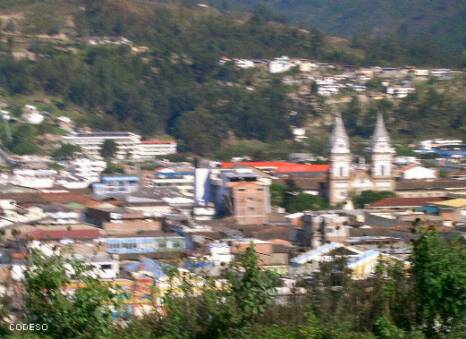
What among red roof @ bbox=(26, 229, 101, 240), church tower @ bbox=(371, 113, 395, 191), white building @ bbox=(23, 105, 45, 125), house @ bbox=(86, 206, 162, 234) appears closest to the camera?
red roof @ bbox=(26, 229, 101, 240)

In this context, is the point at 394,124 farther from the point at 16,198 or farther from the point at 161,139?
the point at 16,198

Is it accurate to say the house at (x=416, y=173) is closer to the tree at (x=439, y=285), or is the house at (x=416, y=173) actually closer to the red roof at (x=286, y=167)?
the red roof at (x=286, y=167)

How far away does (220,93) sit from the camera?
53281 millimetres

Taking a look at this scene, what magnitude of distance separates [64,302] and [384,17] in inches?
3408

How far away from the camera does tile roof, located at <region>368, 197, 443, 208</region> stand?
30234mm

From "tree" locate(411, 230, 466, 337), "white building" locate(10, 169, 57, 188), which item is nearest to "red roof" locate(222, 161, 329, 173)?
"white building" locate(10, 169, 57, 188)

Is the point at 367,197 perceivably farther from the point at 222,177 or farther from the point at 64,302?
the point at 64,302

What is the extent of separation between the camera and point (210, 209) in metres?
30.7

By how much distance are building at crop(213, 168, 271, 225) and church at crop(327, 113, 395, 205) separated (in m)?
3.13

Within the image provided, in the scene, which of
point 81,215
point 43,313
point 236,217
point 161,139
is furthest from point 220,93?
point 43,313

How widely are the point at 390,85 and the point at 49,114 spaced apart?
1387 centimetres

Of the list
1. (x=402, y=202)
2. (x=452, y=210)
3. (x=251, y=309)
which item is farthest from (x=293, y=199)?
(x=251, y=309)

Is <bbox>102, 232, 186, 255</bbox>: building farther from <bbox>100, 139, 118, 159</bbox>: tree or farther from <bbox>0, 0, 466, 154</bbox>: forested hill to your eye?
<bbox>100, 139, 118, 159</bbox>: tree

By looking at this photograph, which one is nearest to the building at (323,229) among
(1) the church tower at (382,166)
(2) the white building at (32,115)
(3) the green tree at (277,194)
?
(3) the green tree at (277,194)
